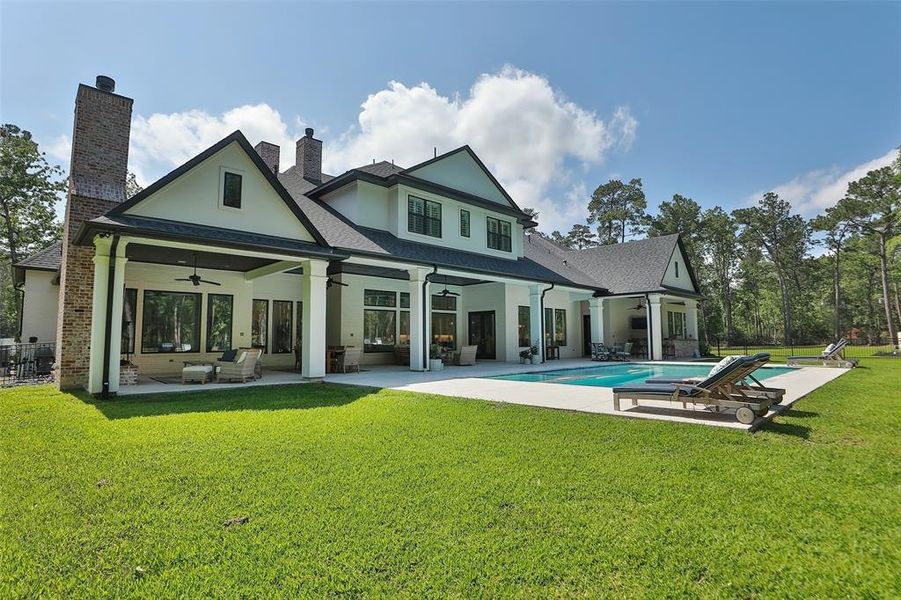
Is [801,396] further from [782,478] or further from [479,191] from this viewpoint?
[479,191]

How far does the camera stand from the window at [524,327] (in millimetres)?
20719

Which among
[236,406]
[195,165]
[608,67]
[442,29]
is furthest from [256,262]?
[608,67]

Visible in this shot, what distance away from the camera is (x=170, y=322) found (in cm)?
1344

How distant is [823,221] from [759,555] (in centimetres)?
4768

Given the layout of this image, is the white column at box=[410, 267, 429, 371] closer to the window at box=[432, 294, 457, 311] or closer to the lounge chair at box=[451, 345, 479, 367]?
the lounge chair at box=[451, 345, 479, 367]

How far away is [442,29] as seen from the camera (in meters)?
13.5

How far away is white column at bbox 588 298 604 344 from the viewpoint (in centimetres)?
2174

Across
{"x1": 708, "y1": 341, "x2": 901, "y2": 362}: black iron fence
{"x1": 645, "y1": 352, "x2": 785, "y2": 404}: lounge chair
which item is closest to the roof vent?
{"x1": 645, "y1": 352, "x2": 785, "y2": 404}: lounge chair

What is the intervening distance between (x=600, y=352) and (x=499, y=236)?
714cm

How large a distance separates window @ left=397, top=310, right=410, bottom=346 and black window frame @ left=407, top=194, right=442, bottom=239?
3543 millimetres

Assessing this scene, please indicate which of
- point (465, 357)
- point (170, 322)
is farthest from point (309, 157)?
point (465, 357)

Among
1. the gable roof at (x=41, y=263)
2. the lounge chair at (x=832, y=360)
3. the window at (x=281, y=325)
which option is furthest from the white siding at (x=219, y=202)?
the lounge chair at (x=832, y=360)

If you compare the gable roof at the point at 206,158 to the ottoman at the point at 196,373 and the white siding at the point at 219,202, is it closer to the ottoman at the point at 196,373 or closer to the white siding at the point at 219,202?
the white siding at the point at 219,202

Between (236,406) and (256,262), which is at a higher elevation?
(256,262)
